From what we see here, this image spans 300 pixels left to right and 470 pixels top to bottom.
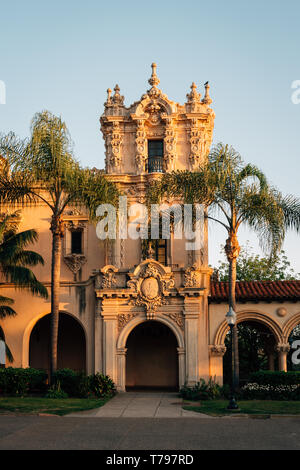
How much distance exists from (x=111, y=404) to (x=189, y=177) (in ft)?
29.7

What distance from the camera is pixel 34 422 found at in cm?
1655

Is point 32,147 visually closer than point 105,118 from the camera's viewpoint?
Yes

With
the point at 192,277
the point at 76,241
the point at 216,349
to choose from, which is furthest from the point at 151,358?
the point at 76,241

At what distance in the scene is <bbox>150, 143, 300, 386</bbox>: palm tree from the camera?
881 inches

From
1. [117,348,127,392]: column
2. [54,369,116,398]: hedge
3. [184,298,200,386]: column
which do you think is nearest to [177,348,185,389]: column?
[184,298,200,386]: column

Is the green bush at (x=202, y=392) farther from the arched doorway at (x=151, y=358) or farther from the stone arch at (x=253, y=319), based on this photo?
the arched doorway at (x=151, y=358)

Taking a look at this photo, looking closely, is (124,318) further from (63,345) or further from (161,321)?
(63,345)

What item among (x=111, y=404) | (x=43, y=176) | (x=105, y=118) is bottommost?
(x=111, y=404)

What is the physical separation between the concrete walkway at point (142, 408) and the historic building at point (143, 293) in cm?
143

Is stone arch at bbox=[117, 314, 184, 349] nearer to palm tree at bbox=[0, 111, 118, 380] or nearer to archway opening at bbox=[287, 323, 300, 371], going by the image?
palm tree at bbox=[0, 111, 118, 380]
